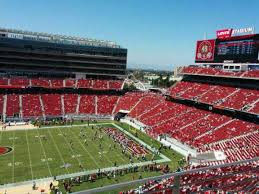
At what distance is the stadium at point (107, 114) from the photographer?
3133 centimetres

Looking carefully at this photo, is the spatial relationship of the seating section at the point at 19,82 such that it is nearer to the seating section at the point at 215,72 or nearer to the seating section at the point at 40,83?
the seating section at the point at 40,83

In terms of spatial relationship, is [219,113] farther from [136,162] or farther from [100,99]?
[100,99]

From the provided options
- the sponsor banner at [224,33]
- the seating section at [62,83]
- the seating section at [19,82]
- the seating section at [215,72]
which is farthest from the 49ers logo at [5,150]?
the sponsor banner at [224,33]

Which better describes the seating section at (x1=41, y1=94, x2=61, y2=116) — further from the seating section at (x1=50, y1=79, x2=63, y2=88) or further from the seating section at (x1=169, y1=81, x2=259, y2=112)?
the seating section at (x1=169, y1=81, x2=259, y2=112)

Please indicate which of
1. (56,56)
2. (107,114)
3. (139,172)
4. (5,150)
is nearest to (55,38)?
(56,56)

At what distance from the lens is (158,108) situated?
55031 mm

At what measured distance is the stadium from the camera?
31.3m

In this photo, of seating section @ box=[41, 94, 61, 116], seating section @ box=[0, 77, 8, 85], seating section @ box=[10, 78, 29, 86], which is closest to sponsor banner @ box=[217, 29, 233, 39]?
seating section @ box=[41, 94, 61, 116]

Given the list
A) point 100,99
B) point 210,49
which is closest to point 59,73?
point 100,99

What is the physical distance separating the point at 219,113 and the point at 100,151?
755 inches

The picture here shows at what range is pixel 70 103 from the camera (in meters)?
59.9

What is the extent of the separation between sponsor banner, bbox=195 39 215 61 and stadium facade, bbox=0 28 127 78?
21704 millimetres

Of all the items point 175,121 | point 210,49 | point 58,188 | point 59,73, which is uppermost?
point 210,49

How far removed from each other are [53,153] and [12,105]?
22.5 meters
